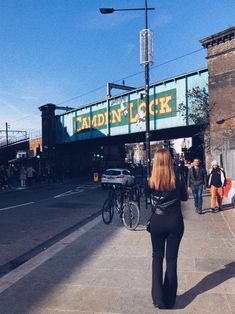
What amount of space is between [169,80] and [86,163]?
24688mm

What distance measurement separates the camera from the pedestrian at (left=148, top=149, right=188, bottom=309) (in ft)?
13.0

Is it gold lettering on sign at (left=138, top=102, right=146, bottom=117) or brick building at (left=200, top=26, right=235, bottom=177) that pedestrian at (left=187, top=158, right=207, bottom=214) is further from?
gold lettering on sign at (left=138, top=102, right=146, bottom=117)

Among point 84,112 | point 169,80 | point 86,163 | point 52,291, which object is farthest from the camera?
point 86,163

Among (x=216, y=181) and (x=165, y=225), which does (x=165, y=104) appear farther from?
(x=165, y=225)

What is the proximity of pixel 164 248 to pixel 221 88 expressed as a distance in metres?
17.8

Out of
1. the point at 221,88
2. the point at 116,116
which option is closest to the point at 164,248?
the point at 221,88

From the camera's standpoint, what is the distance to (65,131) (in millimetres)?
38344

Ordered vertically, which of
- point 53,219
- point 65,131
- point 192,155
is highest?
point 65,131

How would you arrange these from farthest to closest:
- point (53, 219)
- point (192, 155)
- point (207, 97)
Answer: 1. point (192, 155)
2. point (207, 97)
3. point (53, 219)

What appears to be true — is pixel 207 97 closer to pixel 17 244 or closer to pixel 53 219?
pixel 53 219

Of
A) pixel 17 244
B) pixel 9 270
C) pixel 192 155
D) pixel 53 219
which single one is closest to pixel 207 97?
pixel 192 155

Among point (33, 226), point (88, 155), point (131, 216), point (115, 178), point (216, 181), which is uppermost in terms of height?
point (88, 155)

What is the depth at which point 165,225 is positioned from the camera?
12.9ft

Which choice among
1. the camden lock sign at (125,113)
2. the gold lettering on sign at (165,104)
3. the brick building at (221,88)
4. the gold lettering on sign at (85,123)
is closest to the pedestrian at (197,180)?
the brick building at (221,88)
